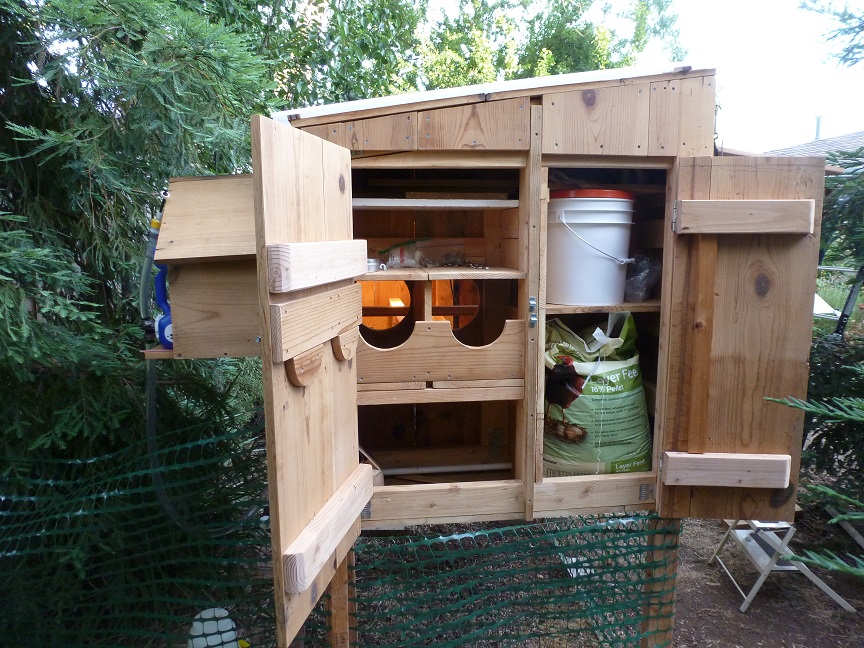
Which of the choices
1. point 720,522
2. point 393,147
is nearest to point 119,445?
point 393,147

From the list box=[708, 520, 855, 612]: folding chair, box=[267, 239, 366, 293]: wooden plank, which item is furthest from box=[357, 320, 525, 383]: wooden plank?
box=[708, 520, 855, 612]: folding chair

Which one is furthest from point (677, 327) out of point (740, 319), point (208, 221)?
point (208, 221)

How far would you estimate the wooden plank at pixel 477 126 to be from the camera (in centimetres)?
193

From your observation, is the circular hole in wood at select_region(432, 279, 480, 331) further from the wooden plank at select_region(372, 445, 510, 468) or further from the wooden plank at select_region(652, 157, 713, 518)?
the wooden plank at select_region(652, 157, 713, 518)

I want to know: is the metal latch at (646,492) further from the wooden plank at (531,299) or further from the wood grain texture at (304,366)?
the wood grain texture at (304,366)

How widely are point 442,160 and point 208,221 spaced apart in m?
0.82

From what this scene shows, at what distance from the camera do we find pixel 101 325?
252cm

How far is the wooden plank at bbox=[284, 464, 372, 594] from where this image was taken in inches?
49.6

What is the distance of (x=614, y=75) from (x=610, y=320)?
38.1 inches

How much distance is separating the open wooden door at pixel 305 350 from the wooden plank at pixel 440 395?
215 millimetres

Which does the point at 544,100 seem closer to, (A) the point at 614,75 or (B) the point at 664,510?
(A) the point at 614,75

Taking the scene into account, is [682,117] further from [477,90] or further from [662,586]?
[662,586]

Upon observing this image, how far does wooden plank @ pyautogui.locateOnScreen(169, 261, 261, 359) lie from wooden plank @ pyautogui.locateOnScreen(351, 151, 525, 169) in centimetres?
59

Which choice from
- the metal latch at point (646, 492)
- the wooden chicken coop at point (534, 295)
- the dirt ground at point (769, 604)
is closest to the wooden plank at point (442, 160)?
the wooden chicken coop at point (534, 295)
